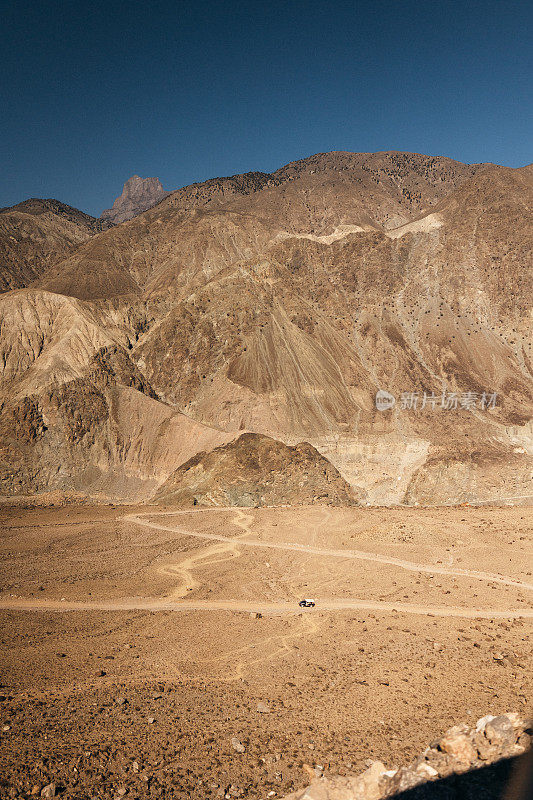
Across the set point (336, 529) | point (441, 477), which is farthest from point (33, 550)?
point (441, 477)

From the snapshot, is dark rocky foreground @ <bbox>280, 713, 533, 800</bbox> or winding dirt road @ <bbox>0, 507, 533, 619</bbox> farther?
winding dirt road @ <bbox>0, 507, 533, 619</bbox>

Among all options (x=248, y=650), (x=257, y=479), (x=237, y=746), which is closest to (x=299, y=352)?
(x=257, y=479)

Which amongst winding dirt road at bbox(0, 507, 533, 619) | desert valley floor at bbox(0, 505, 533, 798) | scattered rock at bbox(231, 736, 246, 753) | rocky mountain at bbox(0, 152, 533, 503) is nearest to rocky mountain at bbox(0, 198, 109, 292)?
rocky mountain at bbox(0, 152, 533, 503)

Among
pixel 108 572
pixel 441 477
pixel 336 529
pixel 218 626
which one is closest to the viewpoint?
pixel 218 626

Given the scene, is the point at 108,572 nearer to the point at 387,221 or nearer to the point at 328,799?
the point at 328,799

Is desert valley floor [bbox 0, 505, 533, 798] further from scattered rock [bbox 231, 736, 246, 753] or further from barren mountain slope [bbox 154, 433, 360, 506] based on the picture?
barren mountain slope [bbox 154, 433, 360, 506]

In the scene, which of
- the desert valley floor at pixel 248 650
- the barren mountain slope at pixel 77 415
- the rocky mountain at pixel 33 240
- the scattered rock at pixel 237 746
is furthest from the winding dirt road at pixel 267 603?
the rocky mountain at pixel 33 240

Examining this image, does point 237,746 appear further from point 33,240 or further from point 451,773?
point 33,240
